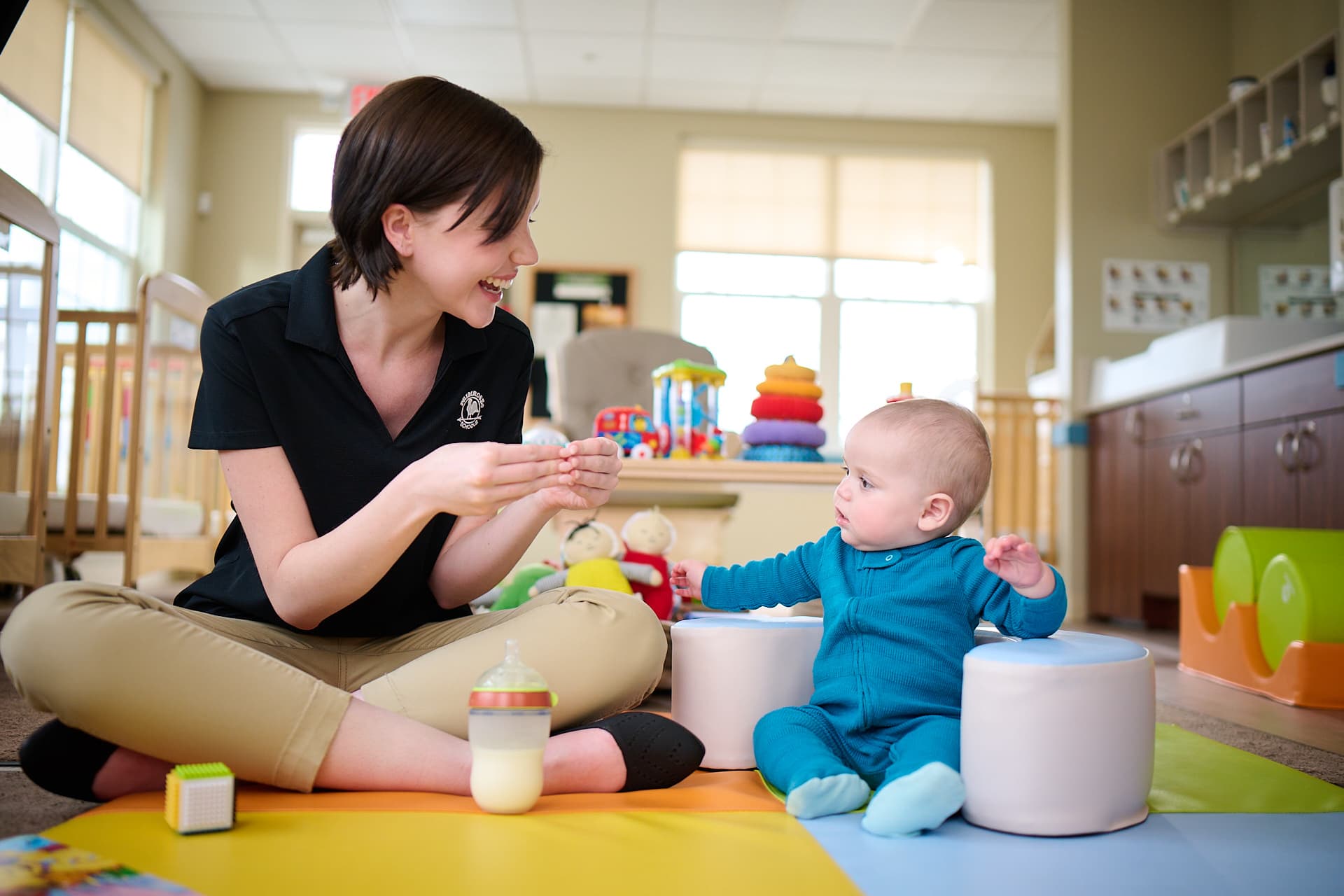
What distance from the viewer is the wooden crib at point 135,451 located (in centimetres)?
311

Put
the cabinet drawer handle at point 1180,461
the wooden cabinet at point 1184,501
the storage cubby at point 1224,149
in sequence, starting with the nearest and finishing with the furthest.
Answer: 1. the wooden cabinet at point 1184,501
2. the cabinet drawer handle at point 1180,461
3. the storage cubby at point 1224,149

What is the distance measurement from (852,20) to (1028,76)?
1.16m

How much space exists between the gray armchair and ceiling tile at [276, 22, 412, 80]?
95.8 inches

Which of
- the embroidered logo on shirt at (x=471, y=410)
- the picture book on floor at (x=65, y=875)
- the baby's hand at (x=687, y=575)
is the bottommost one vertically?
the picture book on floor at (x=65, y=875)

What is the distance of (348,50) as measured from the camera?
206 inches

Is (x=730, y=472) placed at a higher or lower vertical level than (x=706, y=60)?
lower

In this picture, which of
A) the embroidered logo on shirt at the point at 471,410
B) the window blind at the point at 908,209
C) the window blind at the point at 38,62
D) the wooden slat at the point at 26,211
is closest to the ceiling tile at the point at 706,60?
the window blind at the point at 908,209

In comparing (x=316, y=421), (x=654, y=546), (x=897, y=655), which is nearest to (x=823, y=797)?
(x=897, y=655)

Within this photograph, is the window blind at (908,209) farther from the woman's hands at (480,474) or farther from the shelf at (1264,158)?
the woman's hands at (480,474)

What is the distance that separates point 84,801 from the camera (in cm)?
111

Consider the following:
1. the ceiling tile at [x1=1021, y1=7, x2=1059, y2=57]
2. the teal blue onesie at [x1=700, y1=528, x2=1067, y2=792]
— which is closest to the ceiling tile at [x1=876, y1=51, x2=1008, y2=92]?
the ceiling tile at [x1=1021, y1=7, x2=1059, y2=57]

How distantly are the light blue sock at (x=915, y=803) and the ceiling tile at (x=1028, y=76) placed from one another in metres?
4.91

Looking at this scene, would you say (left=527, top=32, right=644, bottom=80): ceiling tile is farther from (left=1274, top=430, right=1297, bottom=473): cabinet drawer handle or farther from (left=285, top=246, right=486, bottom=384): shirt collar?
(left=285, top=246, right=486, bottom=384): shirt collar

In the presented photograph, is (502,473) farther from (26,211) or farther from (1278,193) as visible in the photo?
(1278,193)
